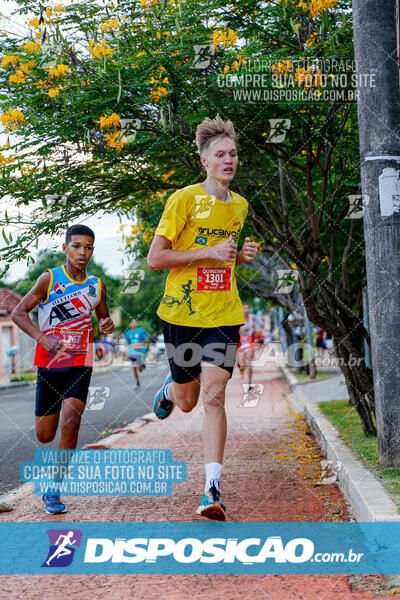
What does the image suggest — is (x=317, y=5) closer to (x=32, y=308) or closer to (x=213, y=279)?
(x=213, y=279)

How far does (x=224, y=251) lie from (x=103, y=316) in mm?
1270

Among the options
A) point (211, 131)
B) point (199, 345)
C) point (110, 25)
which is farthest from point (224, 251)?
point (110, 25)

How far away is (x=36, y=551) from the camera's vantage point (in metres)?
4.17

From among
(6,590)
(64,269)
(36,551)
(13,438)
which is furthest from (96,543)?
(13,438)

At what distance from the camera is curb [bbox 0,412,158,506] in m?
5.72

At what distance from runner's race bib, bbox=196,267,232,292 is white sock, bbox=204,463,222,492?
1040 millimetres

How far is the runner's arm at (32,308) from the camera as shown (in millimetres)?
5035

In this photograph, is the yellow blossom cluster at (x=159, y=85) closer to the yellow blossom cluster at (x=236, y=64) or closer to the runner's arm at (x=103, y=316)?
the yellow blossom cluster at (x=236, y=64)

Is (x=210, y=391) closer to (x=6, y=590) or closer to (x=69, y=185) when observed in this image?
(x=6, y=590)

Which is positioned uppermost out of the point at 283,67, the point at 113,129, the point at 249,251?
the point at 283,67

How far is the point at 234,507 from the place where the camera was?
5.05 meters

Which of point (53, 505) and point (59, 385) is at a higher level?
Answer: point (59, 385)

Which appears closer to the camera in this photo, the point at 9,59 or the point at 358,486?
the point at 358,486

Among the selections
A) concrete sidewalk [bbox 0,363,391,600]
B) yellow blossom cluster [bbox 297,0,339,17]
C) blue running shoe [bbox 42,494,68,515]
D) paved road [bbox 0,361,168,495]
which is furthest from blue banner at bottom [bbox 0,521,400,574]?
yellow blossom cluster [bbox 297,0,339,17]
